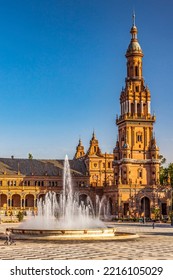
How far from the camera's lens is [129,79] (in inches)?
5010

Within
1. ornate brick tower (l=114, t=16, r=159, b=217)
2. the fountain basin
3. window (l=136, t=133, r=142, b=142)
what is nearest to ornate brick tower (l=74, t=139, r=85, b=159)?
ornate brick tower (l=114, t=16, r=159, b=217)

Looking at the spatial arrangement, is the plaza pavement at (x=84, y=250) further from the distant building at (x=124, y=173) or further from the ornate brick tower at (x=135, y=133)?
the ornate brick tower at (x=135, y=133)

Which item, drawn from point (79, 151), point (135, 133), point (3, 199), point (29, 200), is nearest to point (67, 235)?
point (135, 133)

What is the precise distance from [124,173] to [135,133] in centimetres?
978

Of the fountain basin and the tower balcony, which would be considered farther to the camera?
the tower balcony

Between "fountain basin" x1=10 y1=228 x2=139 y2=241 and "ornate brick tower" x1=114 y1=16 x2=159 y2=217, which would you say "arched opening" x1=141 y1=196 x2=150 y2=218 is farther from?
"fountain basin" x1=10 y1=228 x2=139 y2=241

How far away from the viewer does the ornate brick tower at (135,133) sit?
12100cm

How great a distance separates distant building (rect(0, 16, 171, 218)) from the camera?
117 metres

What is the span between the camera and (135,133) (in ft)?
405

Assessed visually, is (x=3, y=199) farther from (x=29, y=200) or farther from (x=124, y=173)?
(x=124, y=173)
